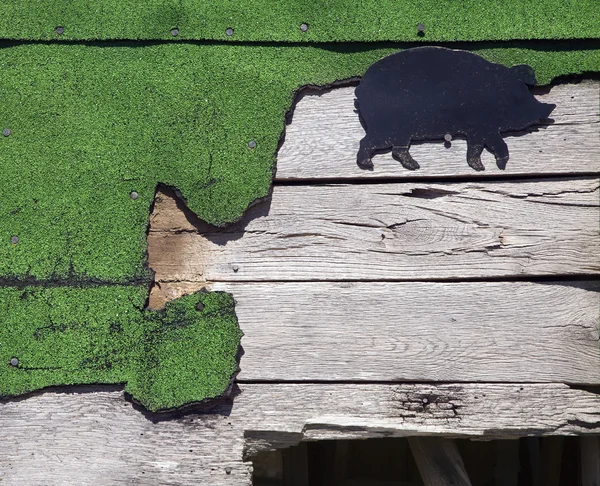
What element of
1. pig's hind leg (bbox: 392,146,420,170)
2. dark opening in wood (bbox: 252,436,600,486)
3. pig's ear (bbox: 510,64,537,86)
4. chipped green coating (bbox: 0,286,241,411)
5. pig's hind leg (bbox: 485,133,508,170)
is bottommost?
dark opening in wood (bbox: 252,436,600,486)

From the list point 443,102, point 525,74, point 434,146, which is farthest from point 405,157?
point 525,74

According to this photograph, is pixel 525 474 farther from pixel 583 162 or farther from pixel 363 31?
pixel 363 31

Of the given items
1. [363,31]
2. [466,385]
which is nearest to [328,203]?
[363,31]

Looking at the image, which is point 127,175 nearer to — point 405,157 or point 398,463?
point 405,157

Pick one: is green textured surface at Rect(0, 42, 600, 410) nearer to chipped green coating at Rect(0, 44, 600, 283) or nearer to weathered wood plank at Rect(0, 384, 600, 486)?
chipped green coating at Rect(0, 44, 600, 283)

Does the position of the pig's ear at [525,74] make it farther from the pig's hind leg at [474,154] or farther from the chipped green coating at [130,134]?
the pig's hind leg at [474,154]

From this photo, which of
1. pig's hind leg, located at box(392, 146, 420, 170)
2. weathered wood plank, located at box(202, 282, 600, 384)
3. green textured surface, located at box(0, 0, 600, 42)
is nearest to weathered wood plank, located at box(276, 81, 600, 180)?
pig's hind leg, located at box(392, 146, 420, 170)

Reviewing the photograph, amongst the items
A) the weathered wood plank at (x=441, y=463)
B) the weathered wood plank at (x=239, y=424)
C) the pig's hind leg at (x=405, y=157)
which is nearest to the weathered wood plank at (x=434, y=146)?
the pig's hind leg at (x=405, y=157)
